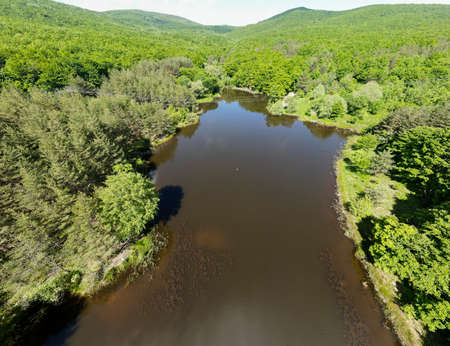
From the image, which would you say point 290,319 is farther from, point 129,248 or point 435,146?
point 435,146

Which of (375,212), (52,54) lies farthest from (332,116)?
(52,54)

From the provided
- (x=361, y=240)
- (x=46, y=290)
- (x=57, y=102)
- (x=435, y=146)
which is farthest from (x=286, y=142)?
(x=57, y=102)

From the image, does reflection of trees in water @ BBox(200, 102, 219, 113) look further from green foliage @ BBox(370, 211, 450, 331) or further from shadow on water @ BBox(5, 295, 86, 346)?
green foliage @ BBox(370, 211, 450, 331)

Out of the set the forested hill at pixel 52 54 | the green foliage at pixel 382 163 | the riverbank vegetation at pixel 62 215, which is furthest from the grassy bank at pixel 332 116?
the forested hill at pixel 52 54

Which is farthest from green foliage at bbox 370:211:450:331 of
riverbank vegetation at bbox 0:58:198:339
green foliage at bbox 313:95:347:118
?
green foliage at bbox 313:95:347:118

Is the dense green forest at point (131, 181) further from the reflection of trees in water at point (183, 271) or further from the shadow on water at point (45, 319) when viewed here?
the reflection of trees in water at point (183, 271)

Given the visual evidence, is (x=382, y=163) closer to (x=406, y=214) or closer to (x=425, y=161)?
(x=425, y=161)
